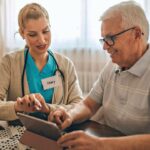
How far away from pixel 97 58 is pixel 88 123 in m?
1.35

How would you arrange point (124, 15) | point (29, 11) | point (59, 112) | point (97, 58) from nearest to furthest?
point (124, 15), point (59, 112), point (29, 11), point (97, 58)

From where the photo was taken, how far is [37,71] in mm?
1898

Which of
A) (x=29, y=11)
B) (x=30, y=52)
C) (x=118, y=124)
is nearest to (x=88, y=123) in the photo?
(x=118, y=124)

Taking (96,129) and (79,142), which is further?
(96,129)

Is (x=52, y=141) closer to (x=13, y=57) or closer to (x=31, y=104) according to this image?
(x=31, y=104)

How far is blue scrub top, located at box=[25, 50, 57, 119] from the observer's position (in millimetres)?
1859

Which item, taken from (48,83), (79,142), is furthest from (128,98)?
(48,83)

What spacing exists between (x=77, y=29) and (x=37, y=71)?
1.02m

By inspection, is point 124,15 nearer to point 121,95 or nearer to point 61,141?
point 121,95

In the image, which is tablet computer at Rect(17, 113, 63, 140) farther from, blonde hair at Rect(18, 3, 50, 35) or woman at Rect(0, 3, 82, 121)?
blonde hair at Rect(18, 3, 50, 35)

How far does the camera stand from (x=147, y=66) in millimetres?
1352

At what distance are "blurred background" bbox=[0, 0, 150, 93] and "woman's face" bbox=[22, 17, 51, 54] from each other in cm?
87

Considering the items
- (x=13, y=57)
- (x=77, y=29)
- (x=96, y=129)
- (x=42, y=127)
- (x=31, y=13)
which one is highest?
(x=31, y=13)

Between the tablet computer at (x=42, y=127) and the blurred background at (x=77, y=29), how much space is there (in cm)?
161
